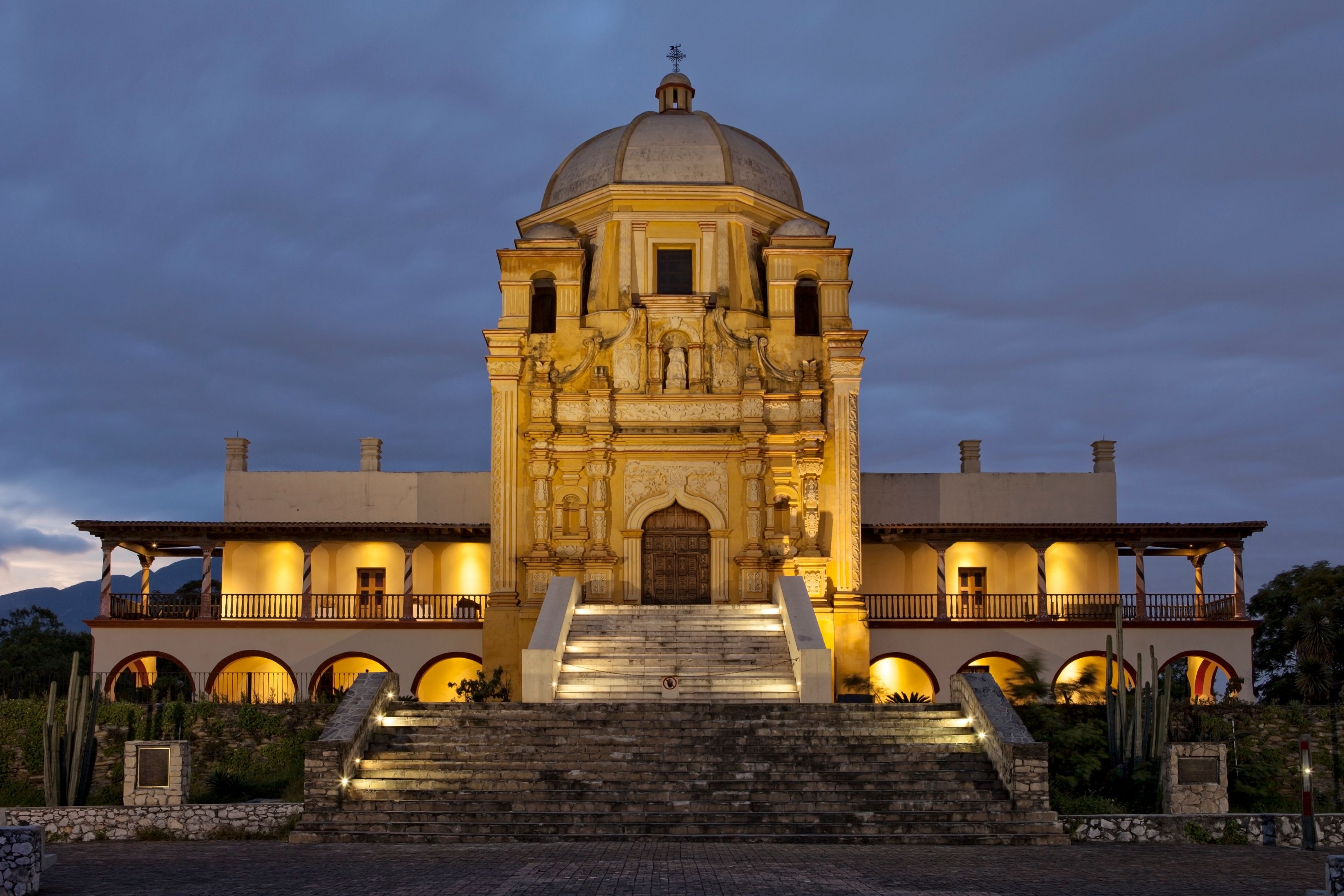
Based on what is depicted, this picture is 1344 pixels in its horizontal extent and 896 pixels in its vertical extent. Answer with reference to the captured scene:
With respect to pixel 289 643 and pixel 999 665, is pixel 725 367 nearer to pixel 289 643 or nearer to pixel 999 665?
pixel 999 665

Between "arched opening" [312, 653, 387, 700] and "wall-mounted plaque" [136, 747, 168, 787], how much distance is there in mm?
11803

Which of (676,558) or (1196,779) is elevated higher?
(676,558)

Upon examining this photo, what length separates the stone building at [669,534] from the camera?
28266 mm

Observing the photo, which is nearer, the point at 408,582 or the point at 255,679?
the point at 408,582

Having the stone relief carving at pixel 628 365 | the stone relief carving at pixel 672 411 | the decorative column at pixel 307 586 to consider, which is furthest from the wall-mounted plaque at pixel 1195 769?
the decorative column at pixel 307 586

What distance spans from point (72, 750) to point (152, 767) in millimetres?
1657

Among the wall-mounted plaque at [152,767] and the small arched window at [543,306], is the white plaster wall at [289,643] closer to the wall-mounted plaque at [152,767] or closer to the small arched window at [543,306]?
the small arched window at [543,306]

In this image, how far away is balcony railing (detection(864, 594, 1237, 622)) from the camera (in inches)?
1280

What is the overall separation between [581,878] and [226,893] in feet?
11.5

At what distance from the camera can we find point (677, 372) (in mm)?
29156

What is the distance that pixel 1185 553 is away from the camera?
115 feet

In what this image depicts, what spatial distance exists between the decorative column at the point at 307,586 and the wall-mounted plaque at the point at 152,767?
495 inches

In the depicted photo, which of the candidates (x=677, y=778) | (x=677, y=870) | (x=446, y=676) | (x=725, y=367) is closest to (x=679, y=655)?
(x=677, y=778)

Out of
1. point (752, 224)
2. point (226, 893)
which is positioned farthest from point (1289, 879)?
point (752, 224)
